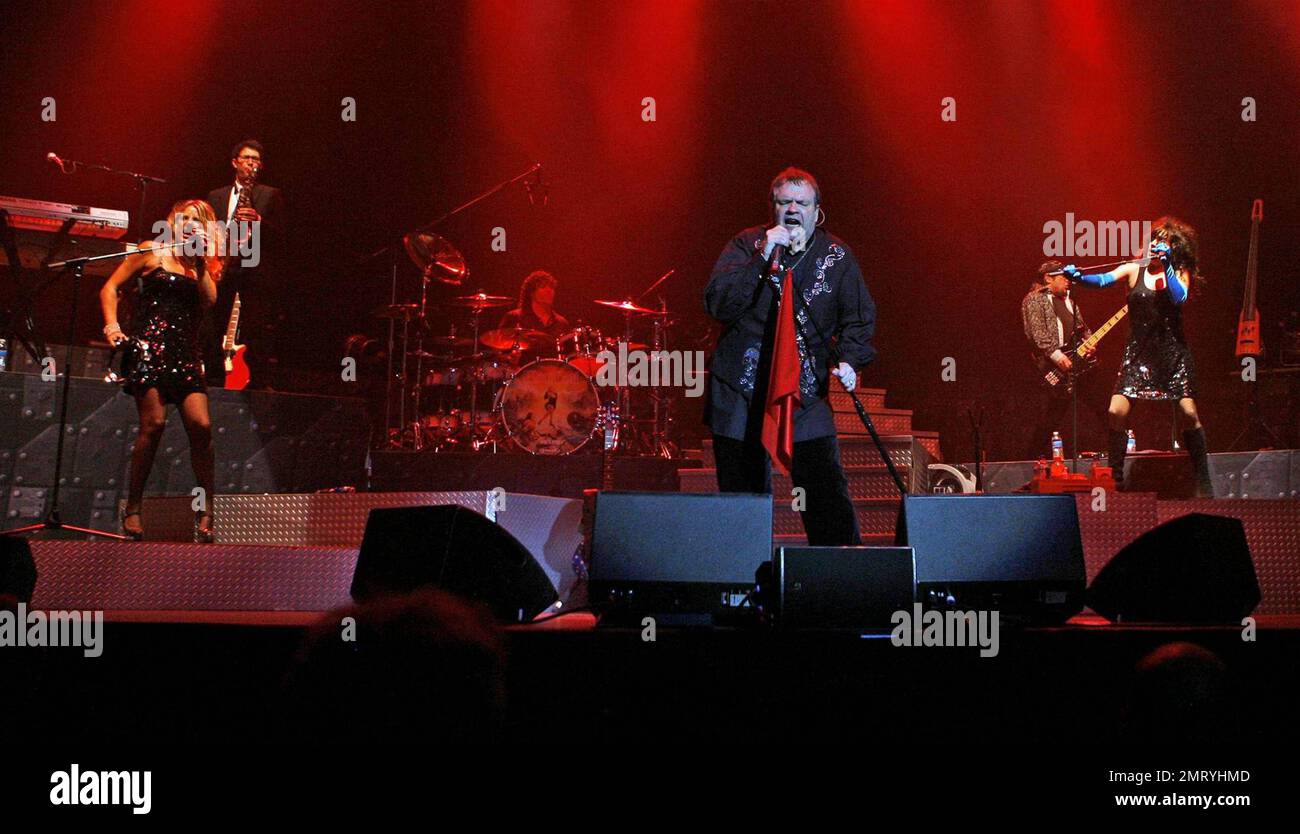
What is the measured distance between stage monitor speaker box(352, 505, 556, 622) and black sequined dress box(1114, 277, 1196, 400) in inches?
223

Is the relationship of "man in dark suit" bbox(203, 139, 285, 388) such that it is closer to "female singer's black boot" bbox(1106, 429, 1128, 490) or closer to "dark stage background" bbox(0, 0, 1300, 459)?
"dark stage background" bbox(0, 0, 1300, 459)

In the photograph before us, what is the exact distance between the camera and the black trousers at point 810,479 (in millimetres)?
4117

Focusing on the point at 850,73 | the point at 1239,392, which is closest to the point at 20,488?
the point at 850,73

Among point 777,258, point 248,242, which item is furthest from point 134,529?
point 777,258

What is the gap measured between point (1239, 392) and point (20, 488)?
10321mm

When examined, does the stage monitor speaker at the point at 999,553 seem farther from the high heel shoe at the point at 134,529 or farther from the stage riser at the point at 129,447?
the stage riser at the point at 129,447

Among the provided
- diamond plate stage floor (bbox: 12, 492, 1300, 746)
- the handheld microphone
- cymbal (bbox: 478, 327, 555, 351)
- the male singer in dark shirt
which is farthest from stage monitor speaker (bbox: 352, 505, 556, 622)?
cymbal (bbox: 478, 327, 555, 351)

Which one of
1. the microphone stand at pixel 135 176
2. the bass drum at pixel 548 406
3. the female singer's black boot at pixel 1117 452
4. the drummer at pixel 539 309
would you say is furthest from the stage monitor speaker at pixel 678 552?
the drummer at pixel 539 309

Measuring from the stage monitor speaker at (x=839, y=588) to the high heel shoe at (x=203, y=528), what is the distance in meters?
4.17

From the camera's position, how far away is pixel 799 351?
427 cm

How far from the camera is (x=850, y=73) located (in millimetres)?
11000
